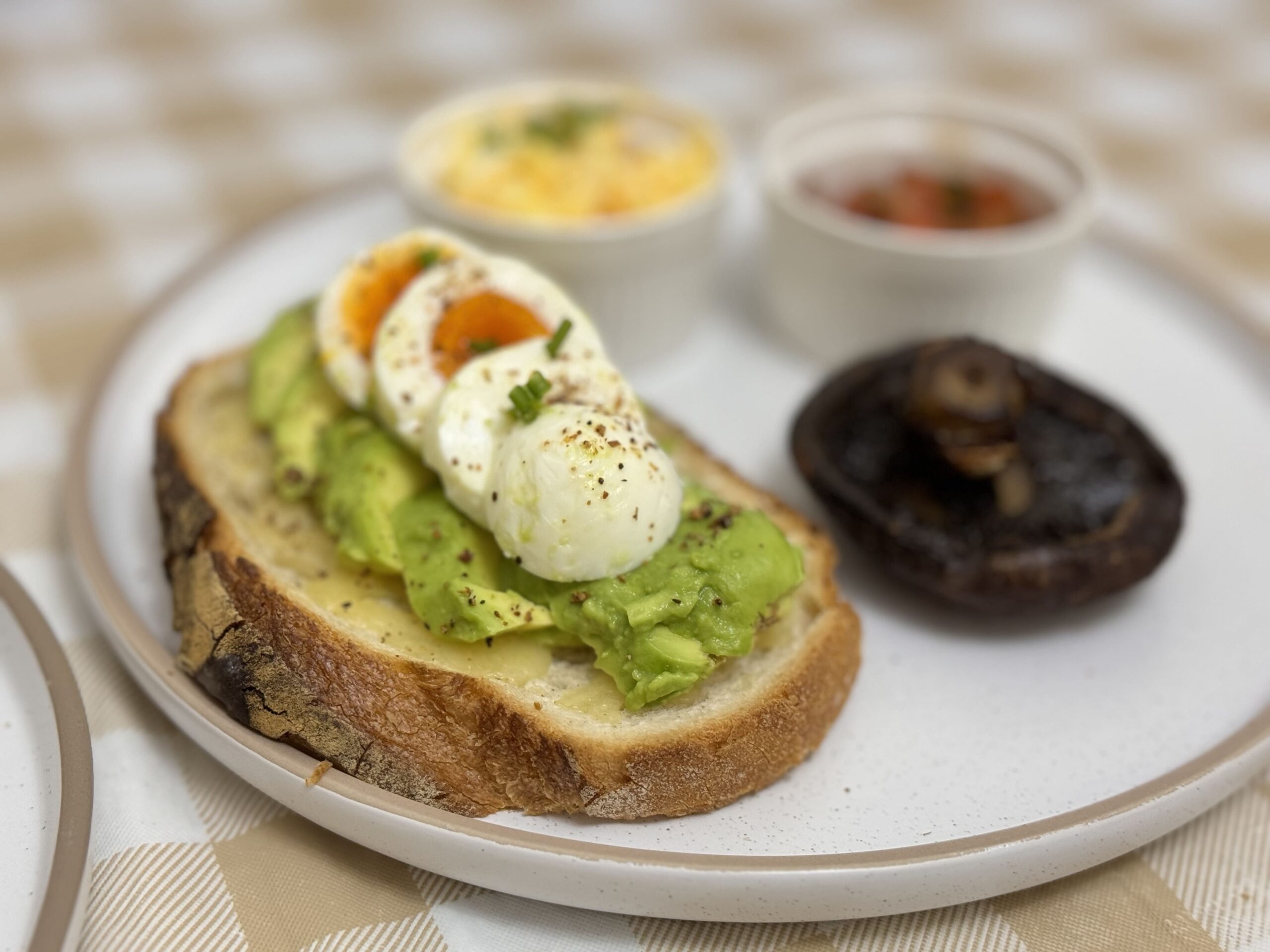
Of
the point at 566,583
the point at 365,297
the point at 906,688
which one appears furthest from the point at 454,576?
the point at 906,688

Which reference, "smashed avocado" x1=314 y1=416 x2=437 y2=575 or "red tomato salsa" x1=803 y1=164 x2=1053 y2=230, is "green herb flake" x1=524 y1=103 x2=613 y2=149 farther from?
"smashed avocado" x1=314 y1=416 x2=437 y2=575

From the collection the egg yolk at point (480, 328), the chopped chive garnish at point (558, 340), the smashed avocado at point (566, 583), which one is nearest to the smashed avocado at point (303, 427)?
the smashed avocado at point (566, 583)

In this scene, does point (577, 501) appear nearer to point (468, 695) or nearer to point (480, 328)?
point (468, 695)

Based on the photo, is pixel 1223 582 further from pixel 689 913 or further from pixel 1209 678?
pixel 689 913

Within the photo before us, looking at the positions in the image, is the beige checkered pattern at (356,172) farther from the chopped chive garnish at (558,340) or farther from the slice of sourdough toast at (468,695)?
the chopped chive garnish at (558,340)

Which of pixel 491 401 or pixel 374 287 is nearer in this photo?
pixel 491 401

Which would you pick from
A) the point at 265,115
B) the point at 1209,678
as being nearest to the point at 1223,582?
the point at 1209,678
